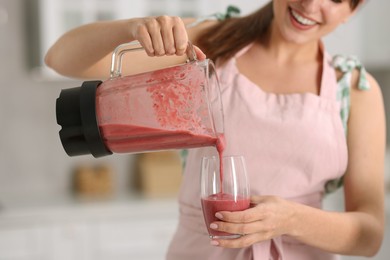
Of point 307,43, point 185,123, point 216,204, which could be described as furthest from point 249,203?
point 307,43

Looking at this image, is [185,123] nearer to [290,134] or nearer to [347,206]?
[290,134]

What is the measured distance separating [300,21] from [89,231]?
72.2 inches

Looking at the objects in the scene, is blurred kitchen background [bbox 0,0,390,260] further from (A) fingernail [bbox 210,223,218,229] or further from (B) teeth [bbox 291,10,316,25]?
(A) fingernail [bbox 210,223,218,229]

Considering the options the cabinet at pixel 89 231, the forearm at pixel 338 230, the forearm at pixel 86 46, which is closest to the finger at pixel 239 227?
the forearm at pixel 338 230

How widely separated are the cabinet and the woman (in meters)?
1.47

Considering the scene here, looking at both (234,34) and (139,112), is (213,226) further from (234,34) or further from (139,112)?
(234,34)

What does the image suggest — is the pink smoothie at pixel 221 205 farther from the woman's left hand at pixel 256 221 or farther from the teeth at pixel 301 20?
the teeth at pixel 301 20

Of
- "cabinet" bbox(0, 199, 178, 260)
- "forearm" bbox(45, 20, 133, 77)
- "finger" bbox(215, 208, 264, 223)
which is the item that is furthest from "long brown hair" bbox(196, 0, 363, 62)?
→ "cabinet" bbox(0, 199, 178, 260)

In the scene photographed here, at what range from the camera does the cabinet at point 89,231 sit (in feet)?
9.00

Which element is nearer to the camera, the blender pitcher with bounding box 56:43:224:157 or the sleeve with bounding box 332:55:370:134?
the blender pitcher with bounding box 56:43:224:157

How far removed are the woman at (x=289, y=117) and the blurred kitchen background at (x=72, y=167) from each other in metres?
1.41

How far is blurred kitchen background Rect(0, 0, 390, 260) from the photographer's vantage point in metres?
2.78

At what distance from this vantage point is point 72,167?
3.34m

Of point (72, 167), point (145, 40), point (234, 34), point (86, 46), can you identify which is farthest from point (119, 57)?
point (72, 167)
